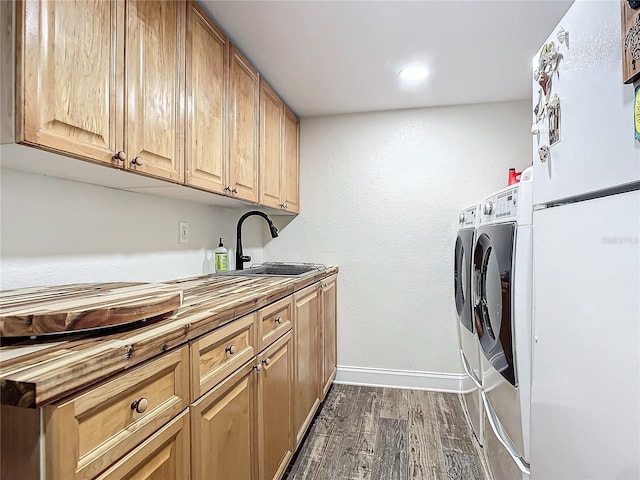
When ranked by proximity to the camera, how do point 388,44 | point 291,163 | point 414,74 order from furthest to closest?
1. point 291,163
2. point 414,74
3. point 388,44

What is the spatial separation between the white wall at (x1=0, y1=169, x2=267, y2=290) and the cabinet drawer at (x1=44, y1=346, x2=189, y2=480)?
729 millimetres

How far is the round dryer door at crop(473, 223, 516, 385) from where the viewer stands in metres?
1.30

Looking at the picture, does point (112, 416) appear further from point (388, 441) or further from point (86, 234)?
point (388, 441)

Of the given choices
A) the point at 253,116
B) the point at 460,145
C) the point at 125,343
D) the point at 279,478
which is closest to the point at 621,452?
the point at 125,343

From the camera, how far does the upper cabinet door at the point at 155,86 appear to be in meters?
1.14

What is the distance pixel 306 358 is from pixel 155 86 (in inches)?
59.5

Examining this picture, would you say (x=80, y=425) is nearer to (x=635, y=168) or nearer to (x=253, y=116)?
(x=635, y=168)

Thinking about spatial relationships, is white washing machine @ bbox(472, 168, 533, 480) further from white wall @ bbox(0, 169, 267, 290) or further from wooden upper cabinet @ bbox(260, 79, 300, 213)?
white wall @ bbox(0, 169, 267, 290)

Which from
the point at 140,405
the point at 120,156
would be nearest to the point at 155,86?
the point at 120,156

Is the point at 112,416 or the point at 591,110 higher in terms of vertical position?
the point at 591,110

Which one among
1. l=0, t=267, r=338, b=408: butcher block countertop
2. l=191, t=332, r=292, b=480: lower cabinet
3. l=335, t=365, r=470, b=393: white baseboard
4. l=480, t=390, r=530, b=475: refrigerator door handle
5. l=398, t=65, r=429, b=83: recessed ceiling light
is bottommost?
l=335, t=365, r=470, b=393: white baseboard

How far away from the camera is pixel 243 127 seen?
76.8 inches

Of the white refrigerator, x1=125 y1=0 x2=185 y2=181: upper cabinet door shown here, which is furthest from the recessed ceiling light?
x1=125 y1=0 x2=185 y2=181: upper cabinet door

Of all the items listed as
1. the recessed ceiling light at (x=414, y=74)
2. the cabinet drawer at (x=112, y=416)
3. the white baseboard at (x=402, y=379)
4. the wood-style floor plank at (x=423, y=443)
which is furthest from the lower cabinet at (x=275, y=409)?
the recessed ceiling light at (x=414, y=74)
